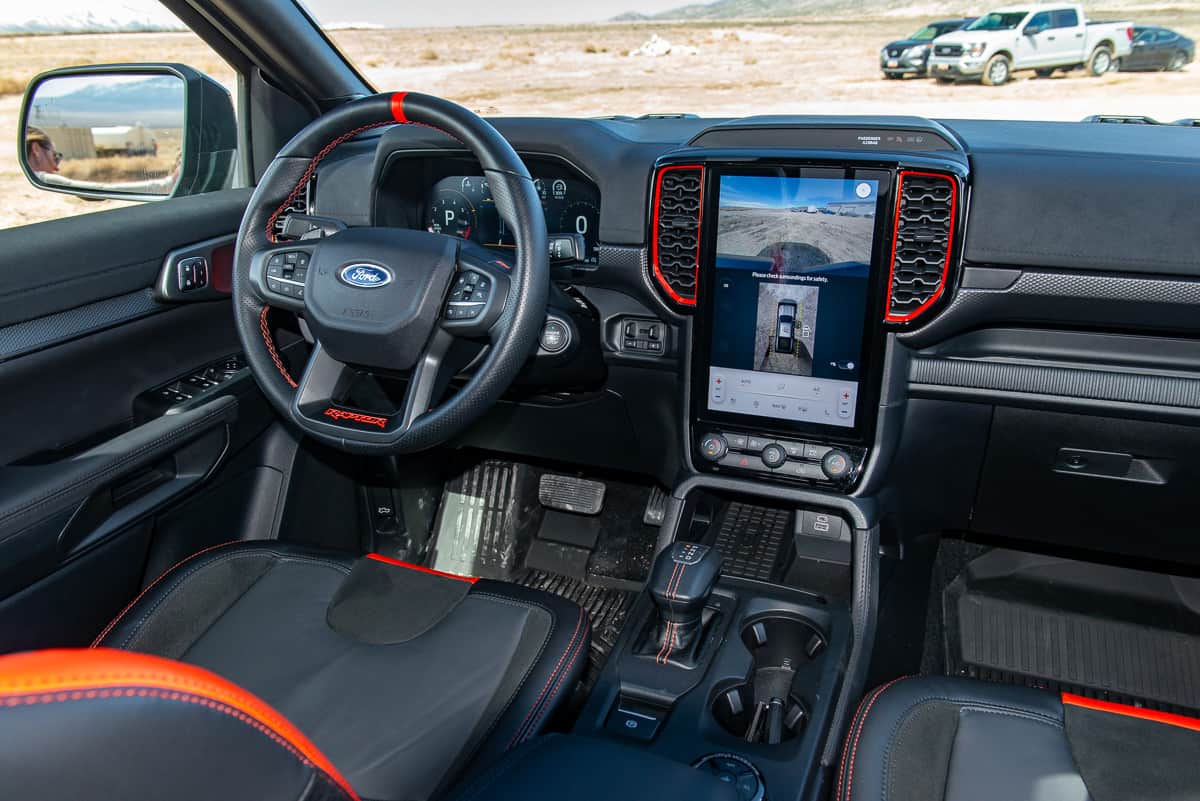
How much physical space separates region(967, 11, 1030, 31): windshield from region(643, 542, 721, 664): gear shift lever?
8.29ft

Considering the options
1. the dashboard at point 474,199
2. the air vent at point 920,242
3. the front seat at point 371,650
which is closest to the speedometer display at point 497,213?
the dashboard at point 474,199

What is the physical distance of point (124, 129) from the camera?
253cm

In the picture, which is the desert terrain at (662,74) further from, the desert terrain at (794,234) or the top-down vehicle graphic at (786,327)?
the top-down vehicle graphic at (786,327)

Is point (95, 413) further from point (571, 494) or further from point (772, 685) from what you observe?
point (772, 685)

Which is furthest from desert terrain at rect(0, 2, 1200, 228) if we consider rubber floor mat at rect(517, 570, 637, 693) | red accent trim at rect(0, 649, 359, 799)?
rubber floor mat at rect(517, 570, 637, 693)

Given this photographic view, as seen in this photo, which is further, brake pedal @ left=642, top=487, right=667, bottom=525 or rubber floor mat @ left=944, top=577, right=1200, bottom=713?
brake pedal @ left=642, top=487, right=667, bottom=525

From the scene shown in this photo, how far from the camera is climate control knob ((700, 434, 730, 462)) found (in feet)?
7.48

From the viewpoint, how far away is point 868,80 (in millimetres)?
3127

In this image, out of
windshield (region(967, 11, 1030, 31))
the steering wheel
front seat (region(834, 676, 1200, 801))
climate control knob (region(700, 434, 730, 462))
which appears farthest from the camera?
windshield (region(967, 11, 1030, 31))

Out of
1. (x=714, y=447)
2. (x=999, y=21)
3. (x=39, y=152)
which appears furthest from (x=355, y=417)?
(x=999, y=21)

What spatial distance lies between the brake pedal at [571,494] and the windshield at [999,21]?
87.0 inches

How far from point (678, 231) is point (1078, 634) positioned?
5.07 feet

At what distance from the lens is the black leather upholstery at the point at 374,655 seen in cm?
146

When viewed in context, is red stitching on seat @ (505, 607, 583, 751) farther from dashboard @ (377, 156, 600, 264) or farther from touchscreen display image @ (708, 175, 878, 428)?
dashboard @ (377, 156, 600, 264)
